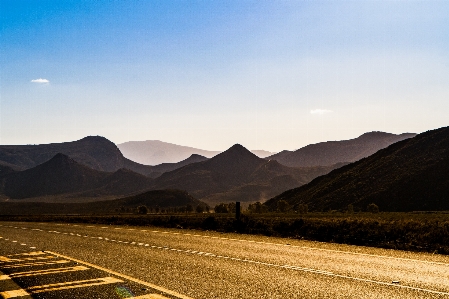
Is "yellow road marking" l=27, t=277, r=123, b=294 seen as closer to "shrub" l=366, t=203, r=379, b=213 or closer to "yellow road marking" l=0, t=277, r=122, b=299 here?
"yellow road marking" l=0, t=277, r=122, b=299

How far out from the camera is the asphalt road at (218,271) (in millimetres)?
8305

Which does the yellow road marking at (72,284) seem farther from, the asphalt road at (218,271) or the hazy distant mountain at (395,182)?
the hazy distant mountain at (395,182)

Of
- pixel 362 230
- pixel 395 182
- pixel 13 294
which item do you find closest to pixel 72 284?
pixel 13 294

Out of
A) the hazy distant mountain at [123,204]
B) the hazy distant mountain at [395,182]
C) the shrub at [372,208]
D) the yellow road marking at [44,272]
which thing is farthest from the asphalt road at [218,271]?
the hazy distant mountain at [123,204]

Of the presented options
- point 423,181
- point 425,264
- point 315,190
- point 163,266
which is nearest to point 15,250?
point 163,266

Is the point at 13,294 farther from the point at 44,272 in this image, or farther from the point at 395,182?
the point at 395,182

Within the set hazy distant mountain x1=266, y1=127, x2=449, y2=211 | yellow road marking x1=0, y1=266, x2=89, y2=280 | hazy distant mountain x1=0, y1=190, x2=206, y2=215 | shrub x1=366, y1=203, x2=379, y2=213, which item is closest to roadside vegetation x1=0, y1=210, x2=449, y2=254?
yellow road marking x1=0, y1=266, x2=89, y2=280

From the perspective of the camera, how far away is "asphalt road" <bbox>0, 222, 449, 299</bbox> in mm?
8305

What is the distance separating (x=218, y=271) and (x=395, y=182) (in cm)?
9724

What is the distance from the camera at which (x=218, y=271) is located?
10422 millimetres

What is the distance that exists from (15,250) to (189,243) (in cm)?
625

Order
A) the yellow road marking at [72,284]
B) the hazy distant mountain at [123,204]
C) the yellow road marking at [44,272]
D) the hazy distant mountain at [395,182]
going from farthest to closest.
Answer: the hazy distant mountain at [123,204], the hazy distant mountain at [395,182], the yellow road marking at [44,272], the yellow road marking at [72,284]

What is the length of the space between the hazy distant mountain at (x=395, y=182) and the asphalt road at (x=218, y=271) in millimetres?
74189

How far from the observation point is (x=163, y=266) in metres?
11.2
